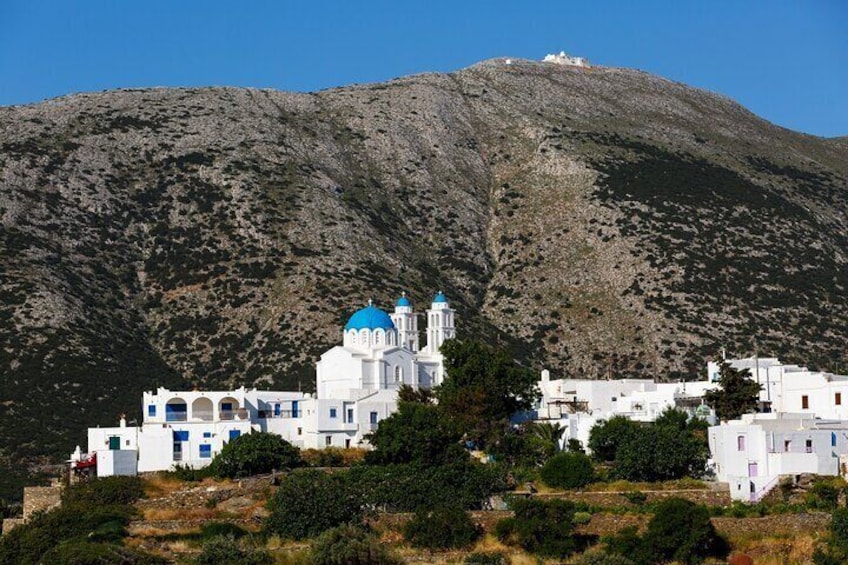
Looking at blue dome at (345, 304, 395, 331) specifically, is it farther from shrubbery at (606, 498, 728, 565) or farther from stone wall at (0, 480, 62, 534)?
shrubbery at (606, 498, 728, 565)

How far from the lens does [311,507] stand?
5866 cm

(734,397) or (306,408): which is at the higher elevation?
(306,408)

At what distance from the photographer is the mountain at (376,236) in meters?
101

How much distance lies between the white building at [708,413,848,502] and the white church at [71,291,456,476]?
62.4 feet

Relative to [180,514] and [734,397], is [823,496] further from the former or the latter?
[180,514]

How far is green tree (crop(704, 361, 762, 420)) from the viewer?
7506 cm

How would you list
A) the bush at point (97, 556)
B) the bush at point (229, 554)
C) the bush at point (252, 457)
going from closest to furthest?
the bush at point (229, 554)
the bush at point (97, 556)
the bush at point (252, 457)

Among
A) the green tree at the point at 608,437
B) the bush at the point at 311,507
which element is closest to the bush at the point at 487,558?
the bush at the point at 311,507

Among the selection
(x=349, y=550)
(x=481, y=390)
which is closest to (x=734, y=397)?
(x=481, y=390)

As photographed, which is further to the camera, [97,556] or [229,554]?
[229,554]

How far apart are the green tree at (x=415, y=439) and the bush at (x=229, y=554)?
13.1 meters

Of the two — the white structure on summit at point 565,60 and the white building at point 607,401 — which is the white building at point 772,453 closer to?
the white building at point 607,401

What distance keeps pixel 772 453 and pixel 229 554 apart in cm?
2155

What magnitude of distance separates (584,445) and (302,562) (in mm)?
22915
